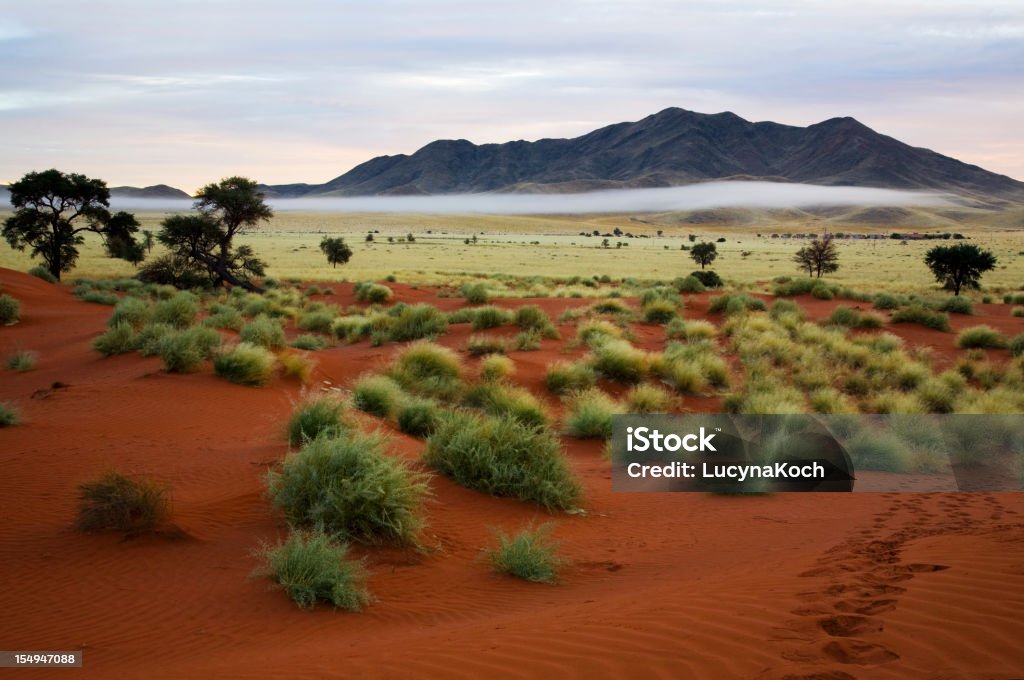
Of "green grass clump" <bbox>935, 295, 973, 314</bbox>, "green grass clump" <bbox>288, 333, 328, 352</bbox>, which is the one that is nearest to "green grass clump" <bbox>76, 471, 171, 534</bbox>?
A: "green grass clump" <bbox>288, 333, 328, 352</bbox>

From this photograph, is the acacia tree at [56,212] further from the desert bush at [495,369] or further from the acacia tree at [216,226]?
the desert bush at [495,369]

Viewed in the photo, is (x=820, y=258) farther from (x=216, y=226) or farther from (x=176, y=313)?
(x=176, y=313)

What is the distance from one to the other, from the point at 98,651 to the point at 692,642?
3.93 metres

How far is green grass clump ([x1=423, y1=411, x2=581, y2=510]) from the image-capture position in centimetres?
928

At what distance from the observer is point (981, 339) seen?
72.0ft

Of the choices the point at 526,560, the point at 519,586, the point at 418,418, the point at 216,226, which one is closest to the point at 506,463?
the point at 526,560

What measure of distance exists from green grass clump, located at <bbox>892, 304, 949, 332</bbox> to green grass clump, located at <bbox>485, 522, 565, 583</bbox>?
22848mm

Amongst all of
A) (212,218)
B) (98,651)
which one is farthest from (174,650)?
(212,218)

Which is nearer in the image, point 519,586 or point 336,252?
point 519,586

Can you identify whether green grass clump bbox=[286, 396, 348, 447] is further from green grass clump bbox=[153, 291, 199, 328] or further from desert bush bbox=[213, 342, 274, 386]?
green grass clump bbox=[153, 291, 199, 328]

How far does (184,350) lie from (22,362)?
14.2ft

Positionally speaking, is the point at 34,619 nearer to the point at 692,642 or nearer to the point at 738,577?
the point at 692,642

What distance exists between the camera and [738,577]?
6508 millimetres

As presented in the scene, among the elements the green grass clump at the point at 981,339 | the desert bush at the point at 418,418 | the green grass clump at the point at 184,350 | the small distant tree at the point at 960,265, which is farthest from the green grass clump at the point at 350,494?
the small distant tree at the point at 960,265
